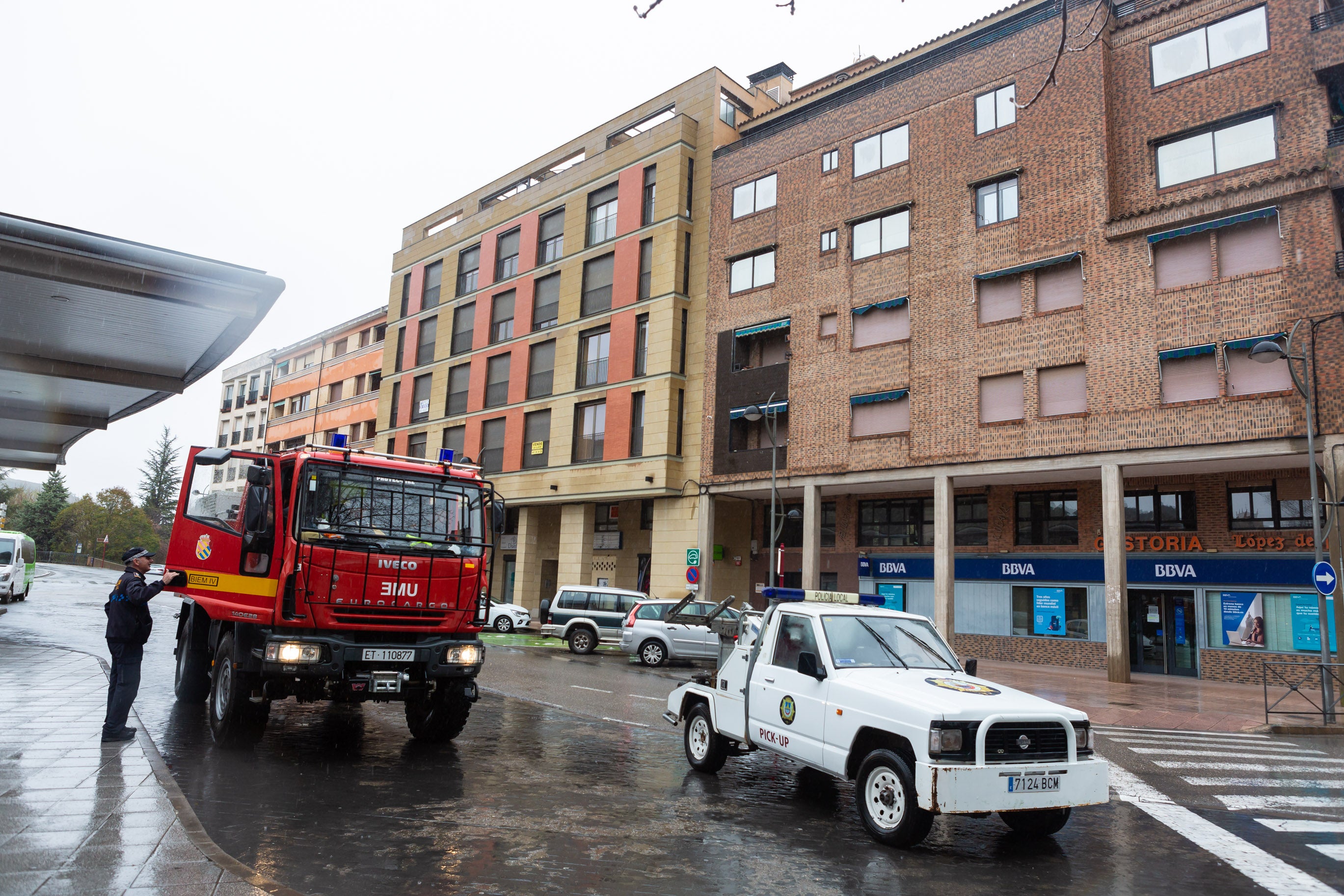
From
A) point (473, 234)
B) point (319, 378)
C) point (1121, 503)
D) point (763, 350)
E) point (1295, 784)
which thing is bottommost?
point (1295, 784)

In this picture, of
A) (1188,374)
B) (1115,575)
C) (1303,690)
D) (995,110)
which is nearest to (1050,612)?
(1115,575)

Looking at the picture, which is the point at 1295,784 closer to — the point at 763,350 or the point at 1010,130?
the point at 1010,130

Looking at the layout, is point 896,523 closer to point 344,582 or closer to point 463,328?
point 463,328

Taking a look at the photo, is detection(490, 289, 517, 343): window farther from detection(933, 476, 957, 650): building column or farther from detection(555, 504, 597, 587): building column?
detection(933, 476, 957, 650): building column

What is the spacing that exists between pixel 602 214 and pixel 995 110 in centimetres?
1662

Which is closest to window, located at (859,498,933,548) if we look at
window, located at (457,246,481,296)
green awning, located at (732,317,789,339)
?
green awning, located at (732,317,789,339)

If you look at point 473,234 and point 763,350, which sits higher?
point 473,234

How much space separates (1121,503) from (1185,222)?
6.91 m

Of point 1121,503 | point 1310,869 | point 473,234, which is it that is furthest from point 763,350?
point 1310,869

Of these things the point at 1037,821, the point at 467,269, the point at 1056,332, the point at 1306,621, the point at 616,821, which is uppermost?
the point at 467,269

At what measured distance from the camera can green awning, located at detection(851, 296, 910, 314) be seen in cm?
2680

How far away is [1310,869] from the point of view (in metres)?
5.95

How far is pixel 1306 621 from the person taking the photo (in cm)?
2188

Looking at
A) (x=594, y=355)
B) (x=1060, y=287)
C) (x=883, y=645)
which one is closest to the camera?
(x=883, y=645)
